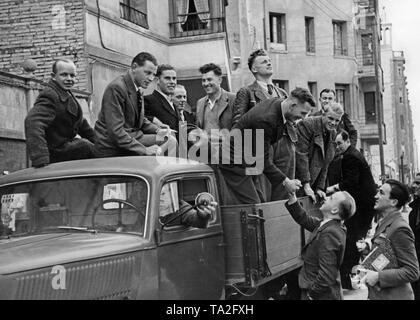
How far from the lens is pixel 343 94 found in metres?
33.1

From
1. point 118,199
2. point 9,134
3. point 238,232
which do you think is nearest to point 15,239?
point 118,199

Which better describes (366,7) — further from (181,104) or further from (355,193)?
(181,104)

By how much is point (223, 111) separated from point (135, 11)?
25.7 feet

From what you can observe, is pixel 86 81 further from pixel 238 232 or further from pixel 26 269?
pixel 26 269

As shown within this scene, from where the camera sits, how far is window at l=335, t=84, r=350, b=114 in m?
32.8

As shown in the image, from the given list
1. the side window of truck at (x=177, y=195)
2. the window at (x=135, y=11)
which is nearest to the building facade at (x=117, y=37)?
the window at (x=135, y=11)

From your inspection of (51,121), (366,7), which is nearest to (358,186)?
(51,121)

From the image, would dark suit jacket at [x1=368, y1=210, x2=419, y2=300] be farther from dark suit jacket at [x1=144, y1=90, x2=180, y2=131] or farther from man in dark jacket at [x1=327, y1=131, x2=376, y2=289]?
man in dark jacket at [x1=327, y1=131, x2=376, y2=289]

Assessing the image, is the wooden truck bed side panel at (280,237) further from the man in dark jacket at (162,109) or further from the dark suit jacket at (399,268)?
the man in dark jacket at (162,109)

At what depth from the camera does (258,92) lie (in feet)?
23.8

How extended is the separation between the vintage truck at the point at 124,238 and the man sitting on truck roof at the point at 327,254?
0.53 metres

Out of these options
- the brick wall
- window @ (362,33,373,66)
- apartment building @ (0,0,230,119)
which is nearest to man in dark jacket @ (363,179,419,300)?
apartment building @ (0,0,230,119)

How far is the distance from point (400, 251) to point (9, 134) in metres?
6.58

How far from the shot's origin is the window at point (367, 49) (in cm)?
3784
